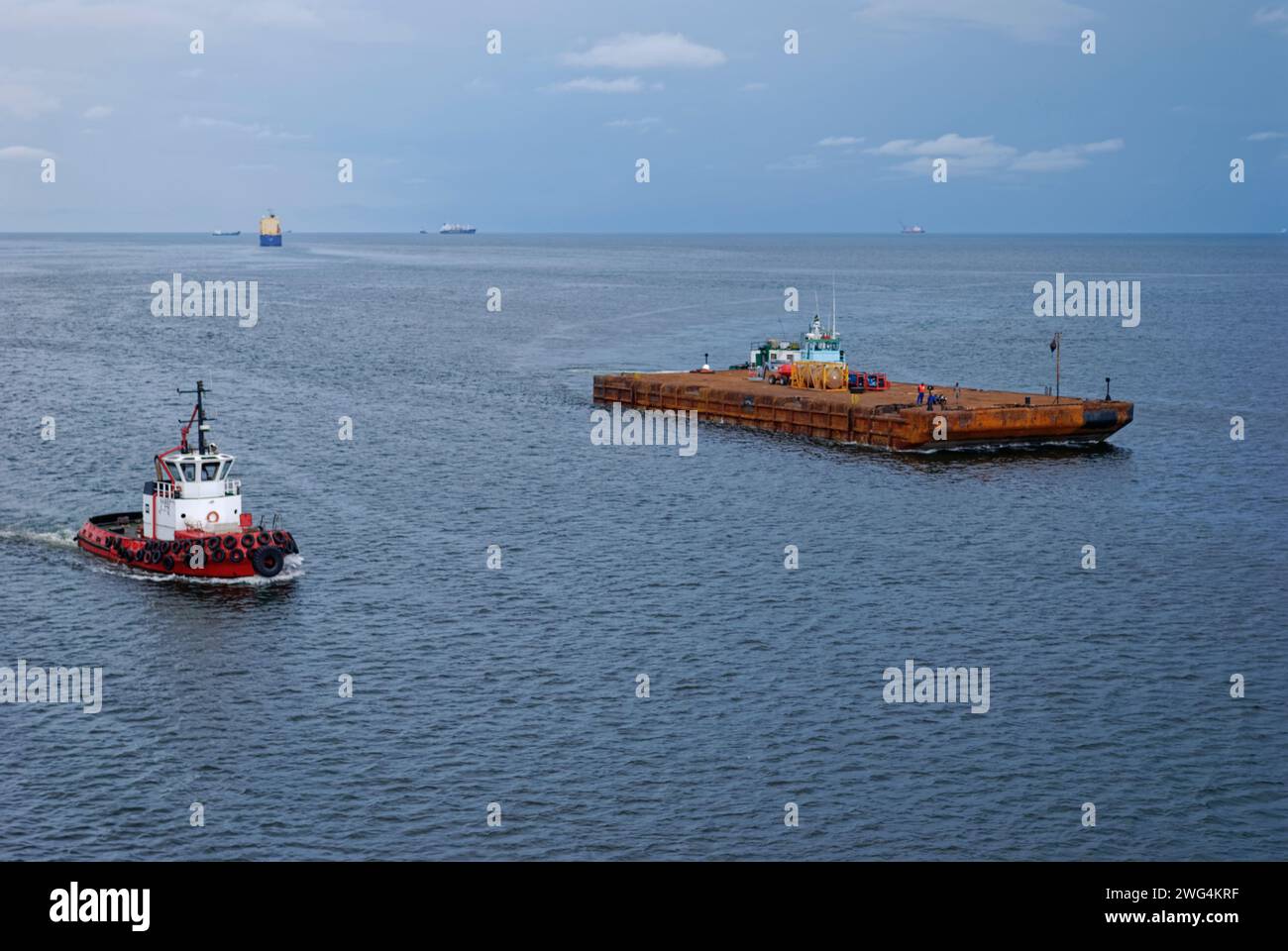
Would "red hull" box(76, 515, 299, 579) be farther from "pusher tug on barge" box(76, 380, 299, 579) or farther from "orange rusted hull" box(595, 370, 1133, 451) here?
"orange rusted hull" box(595, 370, 1133, 451)

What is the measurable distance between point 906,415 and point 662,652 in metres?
48.0

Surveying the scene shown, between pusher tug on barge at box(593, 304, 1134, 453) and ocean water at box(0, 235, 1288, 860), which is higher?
pusher tug on barge at box(593, 304, 1134, 453)

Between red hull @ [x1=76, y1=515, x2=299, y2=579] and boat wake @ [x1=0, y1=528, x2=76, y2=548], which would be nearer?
red hull @ [x1=76, y1=515, x2=299, y2=579]

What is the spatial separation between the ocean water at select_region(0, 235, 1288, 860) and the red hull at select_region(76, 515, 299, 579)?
1121 millimetres

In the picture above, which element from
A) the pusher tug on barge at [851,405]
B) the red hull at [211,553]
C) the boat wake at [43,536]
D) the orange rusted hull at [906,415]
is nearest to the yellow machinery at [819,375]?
the pusher tug on barge at [851,405]

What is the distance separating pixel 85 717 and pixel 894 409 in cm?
6521

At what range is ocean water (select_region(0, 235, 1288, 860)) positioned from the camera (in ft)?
138

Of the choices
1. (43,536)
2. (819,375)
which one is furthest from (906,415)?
(43,536)

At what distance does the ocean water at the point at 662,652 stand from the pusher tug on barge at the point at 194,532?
123cm

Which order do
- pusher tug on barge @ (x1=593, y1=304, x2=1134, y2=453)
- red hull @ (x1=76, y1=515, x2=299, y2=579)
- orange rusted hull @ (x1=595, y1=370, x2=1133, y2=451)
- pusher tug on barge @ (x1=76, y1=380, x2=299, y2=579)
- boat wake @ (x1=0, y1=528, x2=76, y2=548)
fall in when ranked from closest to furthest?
red hull @ (x1=76, y1=515, x2=299, y2=579)
pusher tug on barge @ (x1=76, y1=380, x2=299, y2=579)
boat wake @ (x1=0, y1=528, x2=76, y2=548)
orange rusted hull @ (x1=595, y1=370, x2=1133, y2=451)
pusher tug on barge @ (x1=593, y1=304, x2=1134, y2=453)

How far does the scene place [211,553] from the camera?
2640 inches

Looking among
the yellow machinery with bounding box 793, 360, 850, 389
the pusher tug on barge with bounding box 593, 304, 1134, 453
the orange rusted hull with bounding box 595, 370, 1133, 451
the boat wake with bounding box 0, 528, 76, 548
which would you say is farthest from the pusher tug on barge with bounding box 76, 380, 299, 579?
the yellow machinery with bounding box 793, 360, 850, 389
